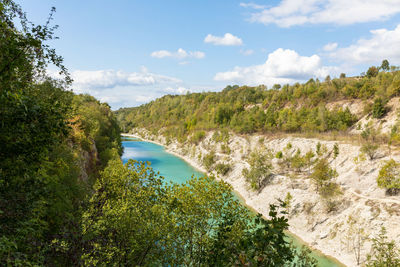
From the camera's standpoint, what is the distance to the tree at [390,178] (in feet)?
101

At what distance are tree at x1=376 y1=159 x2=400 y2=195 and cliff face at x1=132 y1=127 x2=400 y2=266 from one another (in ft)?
3.54

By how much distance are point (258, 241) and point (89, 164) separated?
35.6 meters

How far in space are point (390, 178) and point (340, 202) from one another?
7064 millimetres

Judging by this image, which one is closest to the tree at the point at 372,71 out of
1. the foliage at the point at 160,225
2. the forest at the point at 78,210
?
the forest at the point at 78,210

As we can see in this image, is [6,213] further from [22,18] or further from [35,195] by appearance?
[22,18]

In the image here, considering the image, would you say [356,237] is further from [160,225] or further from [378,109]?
[378,109]

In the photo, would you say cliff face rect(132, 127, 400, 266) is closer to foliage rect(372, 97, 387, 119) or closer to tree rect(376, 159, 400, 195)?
tree rect(376, 159, 400, 195)

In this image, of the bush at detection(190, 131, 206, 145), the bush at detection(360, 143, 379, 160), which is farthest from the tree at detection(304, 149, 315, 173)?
the bush at detection(190, 131, 206, 145)

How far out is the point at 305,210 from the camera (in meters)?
35.3

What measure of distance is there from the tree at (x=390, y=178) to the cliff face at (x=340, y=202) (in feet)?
3.54

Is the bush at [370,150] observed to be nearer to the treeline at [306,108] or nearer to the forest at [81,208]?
the treeline at [306,108]

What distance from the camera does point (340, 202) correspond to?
3344cm

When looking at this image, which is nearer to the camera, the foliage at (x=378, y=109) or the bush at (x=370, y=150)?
the bush at (x=370, y=150)

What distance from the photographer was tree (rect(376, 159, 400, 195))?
Result: 1207 inches
